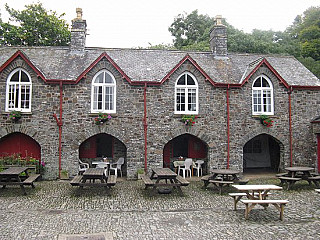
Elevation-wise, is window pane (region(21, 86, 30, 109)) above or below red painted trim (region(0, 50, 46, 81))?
below

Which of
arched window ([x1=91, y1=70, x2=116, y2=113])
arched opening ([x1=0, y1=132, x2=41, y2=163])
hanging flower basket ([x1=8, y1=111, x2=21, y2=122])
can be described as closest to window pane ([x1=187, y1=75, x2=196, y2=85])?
arched window ([x1=91, y1=70, x2=116, y2=113])

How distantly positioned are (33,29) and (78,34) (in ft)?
48.0

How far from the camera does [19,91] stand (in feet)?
46.4

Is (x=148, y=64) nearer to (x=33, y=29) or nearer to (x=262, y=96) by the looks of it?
(x=262, y=96)

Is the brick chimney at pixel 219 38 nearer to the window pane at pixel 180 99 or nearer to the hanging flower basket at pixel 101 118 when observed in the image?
the window pane at pixel 180 99

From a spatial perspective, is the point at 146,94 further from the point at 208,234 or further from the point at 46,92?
the point at 208,234

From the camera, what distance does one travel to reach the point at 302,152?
15.7 metres

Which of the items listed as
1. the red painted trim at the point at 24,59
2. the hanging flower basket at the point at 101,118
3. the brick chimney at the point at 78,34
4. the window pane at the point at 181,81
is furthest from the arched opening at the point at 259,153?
the red painted trim at the point at 24,59

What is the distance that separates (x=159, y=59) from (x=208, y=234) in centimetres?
1206

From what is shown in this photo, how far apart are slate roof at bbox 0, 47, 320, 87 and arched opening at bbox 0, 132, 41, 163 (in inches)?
135

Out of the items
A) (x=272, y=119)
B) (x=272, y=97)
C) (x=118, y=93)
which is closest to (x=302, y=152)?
(x=272, y=119)

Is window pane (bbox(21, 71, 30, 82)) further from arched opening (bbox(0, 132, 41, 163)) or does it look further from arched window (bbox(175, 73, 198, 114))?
arched window (bbox(175, 73, 198, 114))

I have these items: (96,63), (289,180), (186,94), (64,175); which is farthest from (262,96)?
(64,175)

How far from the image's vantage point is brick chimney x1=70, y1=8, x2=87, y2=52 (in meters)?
16.5
